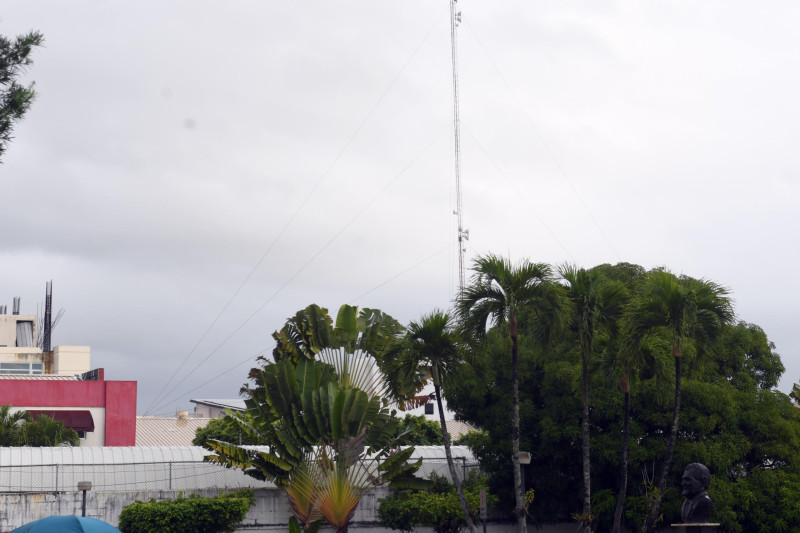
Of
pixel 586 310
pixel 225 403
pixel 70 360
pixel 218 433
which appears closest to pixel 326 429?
pixel 586 310

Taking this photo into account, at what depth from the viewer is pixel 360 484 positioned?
26328 mm

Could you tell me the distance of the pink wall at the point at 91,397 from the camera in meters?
43.0

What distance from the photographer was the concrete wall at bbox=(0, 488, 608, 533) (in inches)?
952

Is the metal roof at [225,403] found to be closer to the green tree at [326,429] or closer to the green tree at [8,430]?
the green tree at [8,430]

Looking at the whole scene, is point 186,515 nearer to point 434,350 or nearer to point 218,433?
point 434,350

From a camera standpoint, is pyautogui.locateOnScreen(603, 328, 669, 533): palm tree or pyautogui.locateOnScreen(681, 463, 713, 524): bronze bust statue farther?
pyautogui.locateOnScreen(603, 328, 669, 533): palm tree

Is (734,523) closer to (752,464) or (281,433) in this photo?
(752,464)

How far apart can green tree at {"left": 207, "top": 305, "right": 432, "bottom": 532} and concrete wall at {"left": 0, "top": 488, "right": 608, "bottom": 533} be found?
0.61 m

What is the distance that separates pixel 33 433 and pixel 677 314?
24.7m

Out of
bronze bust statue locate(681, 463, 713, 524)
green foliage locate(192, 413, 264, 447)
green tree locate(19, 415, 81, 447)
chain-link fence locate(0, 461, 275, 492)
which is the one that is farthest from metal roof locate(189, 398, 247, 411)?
bronze bust statue locate(681, 463, 713, 524)

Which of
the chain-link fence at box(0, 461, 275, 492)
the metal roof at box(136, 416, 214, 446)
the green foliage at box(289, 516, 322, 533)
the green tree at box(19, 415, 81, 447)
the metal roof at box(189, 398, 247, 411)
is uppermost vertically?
the metal roof at box(189, 398, 247, 411)

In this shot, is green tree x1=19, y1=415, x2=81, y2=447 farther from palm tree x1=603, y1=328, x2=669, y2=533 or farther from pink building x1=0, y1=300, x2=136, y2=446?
palm tree x1=603, y1=328, x2=669, y2=533

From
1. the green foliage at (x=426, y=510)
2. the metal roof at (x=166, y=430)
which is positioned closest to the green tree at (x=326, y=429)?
the green foliage at (x=426, y=510)

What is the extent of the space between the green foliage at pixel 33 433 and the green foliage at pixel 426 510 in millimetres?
14121
